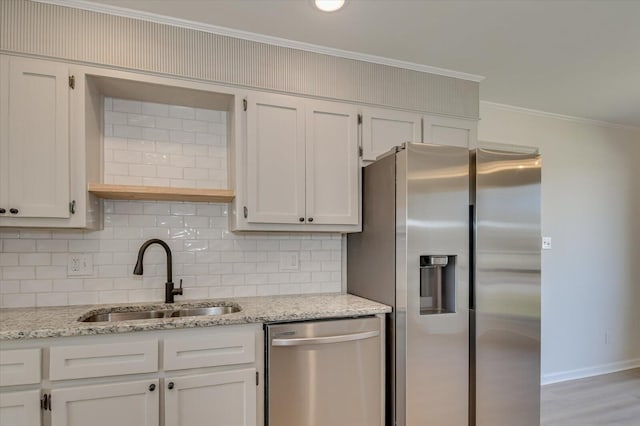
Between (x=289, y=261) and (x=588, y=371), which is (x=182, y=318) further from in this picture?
(x=588, y=371)

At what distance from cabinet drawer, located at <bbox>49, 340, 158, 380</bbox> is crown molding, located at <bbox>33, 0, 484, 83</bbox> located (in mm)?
1653

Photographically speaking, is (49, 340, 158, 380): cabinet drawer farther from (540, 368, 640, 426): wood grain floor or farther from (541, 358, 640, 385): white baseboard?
(541, 358, 640, 385): white baseboard

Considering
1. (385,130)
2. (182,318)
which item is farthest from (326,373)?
(385,130)

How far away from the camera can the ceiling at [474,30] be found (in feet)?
6.40

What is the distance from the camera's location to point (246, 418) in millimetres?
1877

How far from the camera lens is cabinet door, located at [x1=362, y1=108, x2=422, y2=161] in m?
2.48

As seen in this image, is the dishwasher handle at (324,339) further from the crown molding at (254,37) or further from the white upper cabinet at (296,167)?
the crown molding at (254,37)

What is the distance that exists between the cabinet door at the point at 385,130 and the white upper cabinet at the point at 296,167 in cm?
8

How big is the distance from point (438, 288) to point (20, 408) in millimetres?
2040

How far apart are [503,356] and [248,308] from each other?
4.78ft

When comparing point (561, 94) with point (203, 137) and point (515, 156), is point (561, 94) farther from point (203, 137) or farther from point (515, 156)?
point (203, 137)

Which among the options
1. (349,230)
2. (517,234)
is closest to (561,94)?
(517,234)

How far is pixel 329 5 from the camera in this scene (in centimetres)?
192

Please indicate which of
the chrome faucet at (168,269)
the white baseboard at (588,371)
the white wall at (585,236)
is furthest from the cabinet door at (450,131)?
the white baseboard at (588,371)
